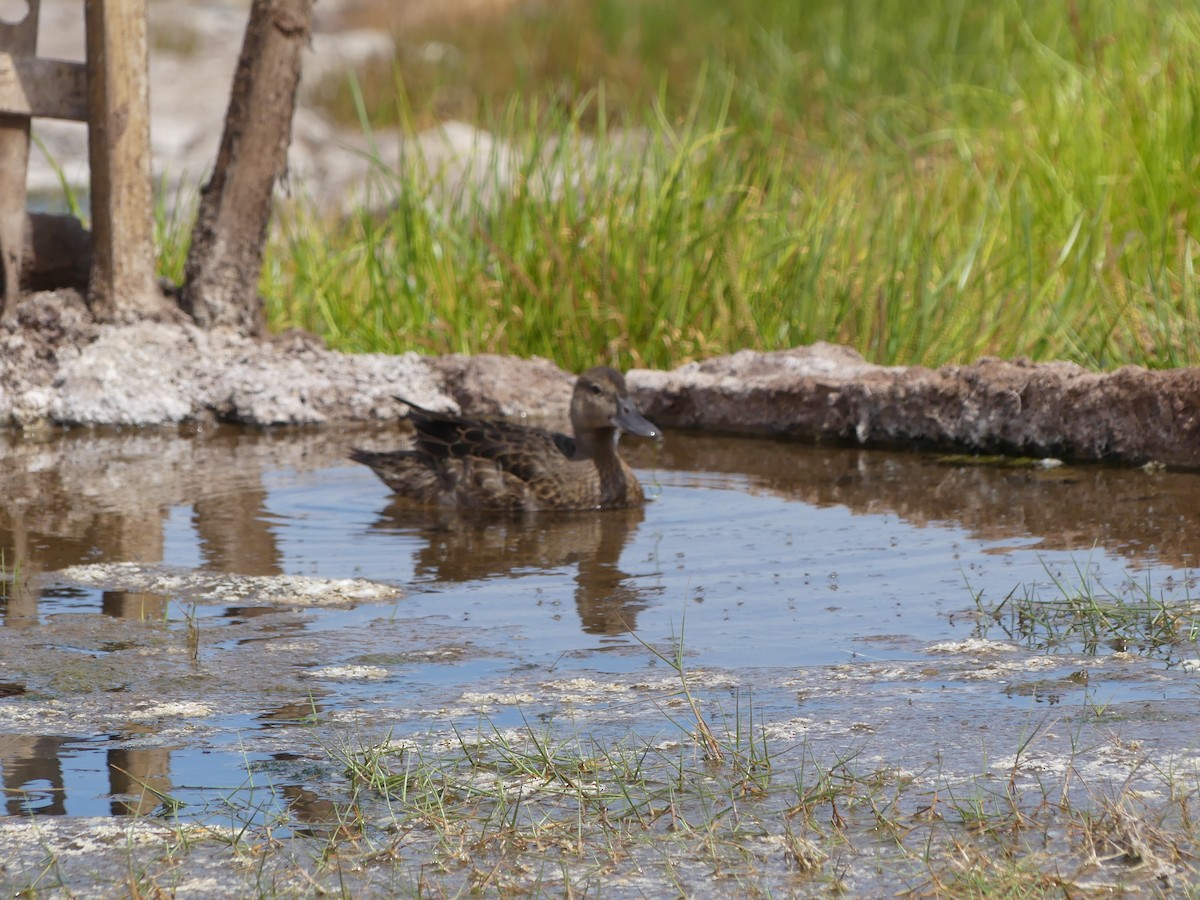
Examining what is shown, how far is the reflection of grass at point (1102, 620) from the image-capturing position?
3.59 meters

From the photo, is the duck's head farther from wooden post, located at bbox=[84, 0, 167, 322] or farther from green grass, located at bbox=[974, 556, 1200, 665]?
wooden post, located at bbox=[84, 0, 167, 322]

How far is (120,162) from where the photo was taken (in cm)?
717

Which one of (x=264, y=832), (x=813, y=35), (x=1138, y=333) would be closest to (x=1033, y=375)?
(x=1138, y=333)

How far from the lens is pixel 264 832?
2.61 m

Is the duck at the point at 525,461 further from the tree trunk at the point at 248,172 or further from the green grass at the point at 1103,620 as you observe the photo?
the green grass at the point at 1103,620

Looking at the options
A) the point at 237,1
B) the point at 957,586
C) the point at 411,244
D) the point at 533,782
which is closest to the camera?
the point at 533,782

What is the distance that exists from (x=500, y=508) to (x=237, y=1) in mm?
27225

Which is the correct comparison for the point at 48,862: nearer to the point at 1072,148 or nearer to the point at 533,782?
the point at 533,782

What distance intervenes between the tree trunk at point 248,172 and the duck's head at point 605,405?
216cm

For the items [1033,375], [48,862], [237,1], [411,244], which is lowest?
[48,862]

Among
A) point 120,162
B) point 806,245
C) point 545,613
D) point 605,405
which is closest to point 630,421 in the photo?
point 605,405

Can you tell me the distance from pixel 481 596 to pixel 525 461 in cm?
142

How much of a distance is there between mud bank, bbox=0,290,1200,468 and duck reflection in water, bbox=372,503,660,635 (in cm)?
133

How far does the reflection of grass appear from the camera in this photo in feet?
11.8
